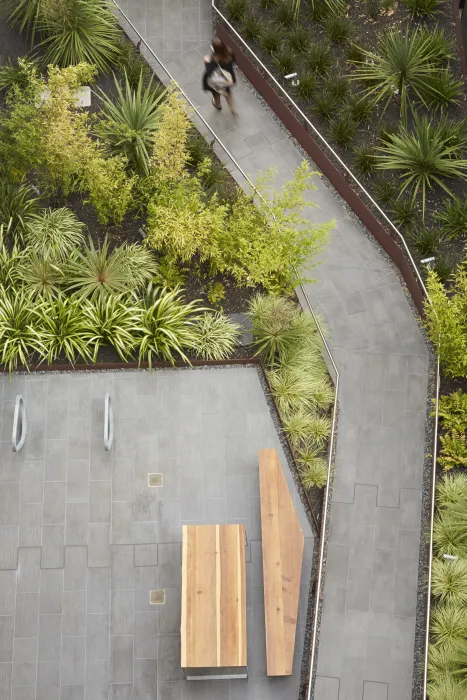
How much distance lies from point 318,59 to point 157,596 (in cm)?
1007

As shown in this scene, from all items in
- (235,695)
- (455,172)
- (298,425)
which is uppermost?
(455,172)

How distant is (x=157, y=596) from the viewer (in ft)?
47.5

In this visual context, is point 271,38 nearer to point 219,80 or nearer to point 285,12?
point 285,12

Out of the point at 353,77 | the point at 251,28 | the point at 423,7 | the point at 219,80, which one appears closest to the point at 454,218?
the point at 353,77

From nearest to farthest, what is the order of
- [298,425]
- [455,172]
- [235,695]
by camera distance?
[235,695] < [298,425] < [455,172]

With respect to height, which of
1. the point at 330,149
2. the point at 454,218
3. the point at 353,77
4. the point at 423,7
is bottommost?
the point at 454,218

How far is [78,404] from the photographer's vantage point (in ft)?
50.4

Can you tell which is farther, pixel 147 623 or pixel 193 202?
pixel 193 202

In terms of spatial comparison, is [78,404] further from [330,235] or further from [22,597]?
[330,235]

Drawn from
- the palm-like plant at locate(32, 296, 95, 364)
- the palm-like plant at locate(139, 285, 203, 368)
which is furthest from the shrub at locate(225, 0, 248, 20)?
the palm-like plant at locate(32, 296, 95, 364)

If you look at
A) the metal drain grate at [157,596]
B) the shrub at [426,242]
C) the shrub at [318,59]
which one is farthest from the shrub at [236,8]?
the metal drain grate at [157,596]

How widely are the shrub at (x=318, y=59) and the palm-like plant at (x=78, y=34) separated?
11.9 ft

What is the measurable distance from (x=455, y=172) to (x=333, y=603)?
301 inches

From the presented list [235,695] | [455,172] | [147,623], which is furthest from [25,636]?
[455,172]
